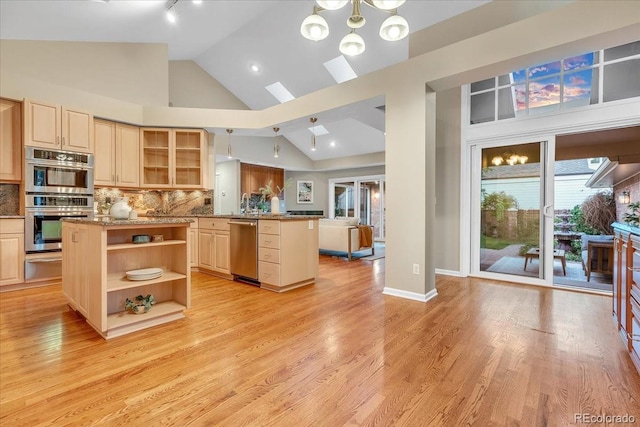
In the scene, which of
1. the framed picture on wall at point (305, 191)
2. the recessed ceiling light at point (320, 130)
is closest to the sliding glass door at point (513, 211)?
the recessed ceiling light at point (320, 130)

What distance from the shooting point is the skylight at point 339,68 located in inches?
219

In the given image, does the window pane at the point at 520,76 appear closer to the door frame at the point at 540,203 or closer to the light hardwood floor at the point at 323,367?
the door frame at the point at 540,203

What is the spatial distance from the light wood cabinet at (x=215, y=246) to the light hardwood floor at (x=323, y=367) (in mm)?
1164

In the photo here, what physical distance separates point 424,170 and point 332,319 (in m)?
1.82

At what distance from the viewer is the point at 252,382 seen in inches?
66.7

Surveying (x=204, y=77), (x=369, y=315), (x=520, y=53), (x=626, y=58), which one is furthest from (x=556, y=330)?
(x=204, y=77)

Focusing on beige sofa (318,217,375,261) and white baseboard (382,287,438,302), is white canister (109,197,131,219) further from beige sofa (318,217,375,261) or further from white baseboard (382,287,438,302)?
beige sofa (318,217,375,261)

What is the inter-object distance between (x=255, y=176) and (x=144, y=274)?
22.4 ft

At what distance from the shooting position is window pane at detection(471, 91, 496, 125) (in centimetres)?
412

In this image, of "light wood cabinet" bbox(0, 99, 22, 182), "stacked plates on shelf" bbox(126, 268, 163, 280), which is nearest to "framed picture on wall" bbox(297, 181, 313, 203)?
"light wood cabinet" bbox(0, 99, 22, 182)

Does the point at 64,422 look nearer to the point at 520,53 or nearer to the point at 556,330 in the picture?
the point at 556,330

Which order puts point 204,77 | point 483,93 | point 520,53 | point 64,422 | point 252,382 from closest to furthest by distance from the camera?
1. point 64,422
2. point 252,382
3. point 520,53
4. point 483,93
5. point 204,77

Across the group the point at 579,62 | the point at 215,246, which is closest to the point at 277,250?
the point at 215,246

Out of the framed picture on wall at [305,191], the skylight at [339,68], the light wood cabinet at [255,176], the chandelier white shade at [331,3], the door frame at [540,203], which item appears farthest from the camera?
the framed picture on wall at [305,191]
